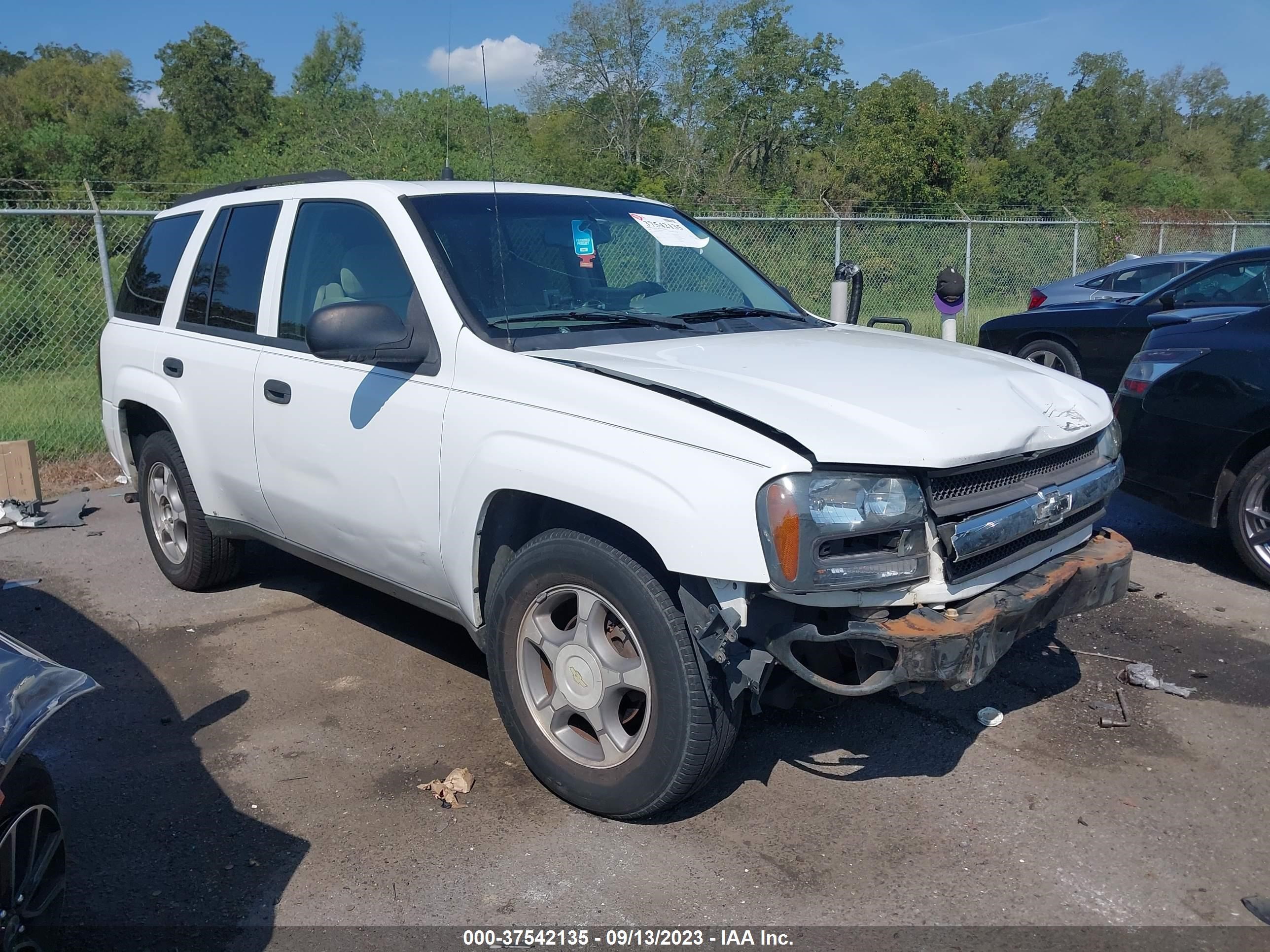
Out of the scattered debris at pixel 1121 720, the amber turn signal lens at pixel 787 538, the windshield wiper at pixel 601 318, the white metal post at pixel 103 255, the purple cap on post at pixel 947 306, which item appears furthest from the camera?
the white metal post at pixel 103 255

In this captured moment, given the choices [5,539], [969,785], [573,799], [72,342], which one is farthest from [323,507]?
[72,342]

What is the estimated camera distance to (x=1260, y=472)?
528 cm

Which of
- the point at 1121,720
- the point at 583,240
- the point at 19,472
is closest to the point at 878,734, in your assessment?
the point at 1121,720

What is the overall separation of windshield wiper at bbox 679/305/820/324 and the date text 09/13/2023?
2218 mm

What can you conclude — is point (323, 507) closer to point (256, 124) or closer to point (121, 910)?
point (121, 910)

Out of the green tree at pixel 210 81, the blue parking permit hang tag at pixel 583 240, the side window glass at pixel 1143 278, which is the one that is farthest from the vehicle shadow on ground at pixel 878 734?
the green tree at pixel 210 81

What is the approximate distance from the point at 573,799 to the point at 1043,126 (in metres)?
47.8

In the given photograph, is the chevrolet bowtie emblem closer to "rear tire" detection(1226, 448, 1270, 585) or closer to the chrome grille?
the chrome grille

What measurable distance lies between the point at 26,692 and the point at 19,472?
19.9ft

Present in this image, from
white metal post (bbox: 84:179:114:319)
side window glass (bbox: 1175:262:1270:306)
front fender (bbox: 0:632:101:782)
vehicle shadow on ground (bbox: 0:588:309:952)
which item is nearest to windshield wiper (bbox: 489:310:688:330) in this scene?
front fender (bbox: 0:632:101:782)

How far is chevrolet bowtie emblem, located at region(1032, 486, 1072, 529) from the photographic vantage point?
3.25 meters

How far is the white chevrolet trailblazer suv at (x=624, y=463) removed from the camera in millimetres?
2885

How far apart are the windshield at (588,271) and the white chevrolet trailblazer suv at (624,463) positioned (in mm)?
15

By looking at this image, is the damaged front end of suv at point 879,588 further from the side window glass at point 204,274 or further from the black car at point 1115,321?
the black car at point 1115,321
